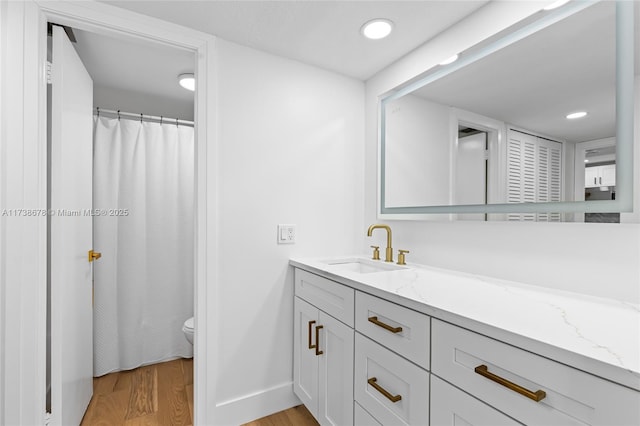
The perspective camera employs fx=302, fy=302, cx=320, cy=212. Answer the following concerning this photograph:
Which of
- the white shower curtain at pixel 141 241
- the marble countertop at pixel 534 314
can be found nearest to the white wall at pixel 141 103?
the white shower curtain at pixel 141 241

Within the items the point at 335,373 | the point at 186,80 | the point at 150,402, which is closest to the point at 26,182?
the point at 186,80

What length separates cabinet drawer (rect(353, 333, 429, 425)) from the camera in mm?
994

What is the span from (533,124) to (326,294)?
3.94 ft

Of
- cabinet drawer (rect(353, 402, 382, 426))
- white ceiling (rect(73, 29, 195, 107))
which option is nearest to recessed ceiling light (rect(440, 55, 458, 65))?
white ceiling (rect(73, 29, 195, 107))

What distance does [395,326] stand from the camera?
1.10m

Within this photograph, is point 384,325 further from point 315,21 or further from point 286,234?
point 315,21

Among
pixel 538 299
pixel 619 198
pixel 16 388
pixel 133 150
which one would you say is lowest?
pixel 16 388

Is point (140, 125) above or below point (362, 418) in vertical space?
above

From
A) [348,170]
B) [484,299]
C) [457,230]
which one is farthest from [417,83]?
[484,299]

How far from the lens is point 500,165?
1388mm

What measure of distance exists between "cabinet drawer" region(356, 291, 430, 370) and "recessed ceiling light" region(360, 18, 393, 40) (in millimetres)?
1301

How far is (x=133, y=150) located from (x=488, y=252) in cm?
Answer: 251

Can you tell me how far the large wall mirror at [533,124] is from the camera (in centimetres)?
104

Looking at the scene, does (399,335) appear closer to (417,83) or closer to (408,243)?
(408,243)
